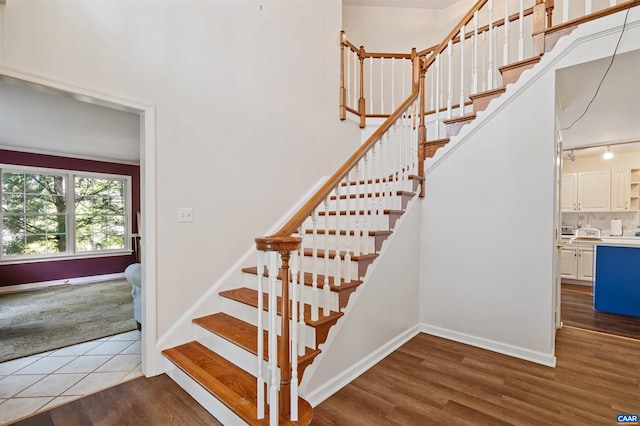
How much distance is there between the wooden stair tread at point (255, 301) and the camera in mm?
1819

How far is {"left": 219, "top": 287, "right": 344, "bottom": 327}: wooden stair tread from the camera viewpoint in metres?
1.82

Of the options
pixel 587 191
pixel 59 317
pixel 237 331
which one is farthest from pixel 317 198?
pixel 587 191

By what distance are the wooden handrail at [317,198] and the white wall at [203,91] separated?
1.12 metres

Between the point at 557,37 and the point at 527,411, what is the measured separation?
273cm

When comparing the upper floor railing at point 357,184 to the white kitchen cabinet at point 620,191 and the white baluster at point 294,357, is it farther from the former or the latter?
the white kitchen cabinet at point 620,191

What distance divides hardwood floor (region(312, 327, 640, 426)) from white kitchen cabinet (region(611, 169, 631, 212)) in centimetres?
378

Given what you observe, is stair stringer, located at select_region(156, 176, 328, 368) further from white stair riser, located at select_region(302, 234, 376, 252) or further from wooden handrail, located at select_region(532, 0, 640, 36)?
wooden handrail, located at select_region(532, 0, 640, 36)

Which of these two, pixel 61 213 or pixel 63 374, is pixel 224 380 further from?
pixel 61 213

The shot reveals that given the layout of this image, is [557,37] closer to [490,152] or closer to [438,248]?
[490,152]

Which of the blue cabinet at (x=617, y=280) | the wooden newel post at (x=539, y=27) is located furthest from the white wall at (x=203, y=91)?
the blue cabinet at (x=617, y=280)

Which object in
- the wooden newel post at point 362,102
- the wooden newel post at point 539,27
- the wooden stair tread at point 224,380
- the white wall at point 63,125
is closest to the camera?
the wooden stair tread at point 224,380

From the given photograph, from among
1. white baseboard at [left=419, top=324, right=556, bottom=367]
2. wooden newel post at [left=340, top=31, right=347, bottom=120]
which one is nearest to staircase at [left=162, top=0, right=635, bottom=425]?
wooden newel post at [left=340, top=31, right=347, bottom=120]

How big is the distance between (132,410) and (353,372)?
1.44 m

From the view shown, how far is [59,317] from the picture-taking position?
11.3 feet
